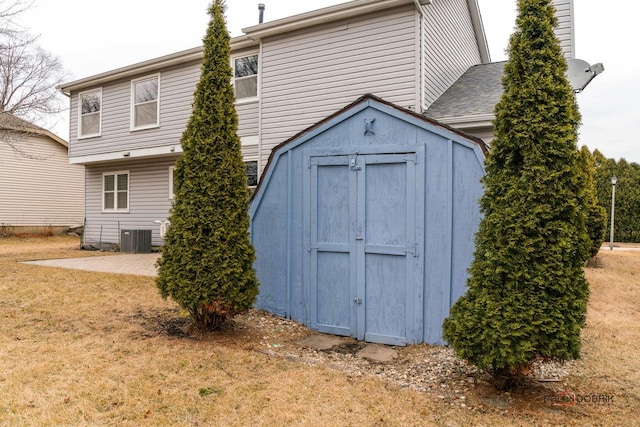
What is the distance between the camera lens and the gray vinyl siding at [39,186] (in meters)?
19.8

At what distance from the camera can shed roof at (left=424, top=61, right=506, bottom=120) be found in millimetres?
8055

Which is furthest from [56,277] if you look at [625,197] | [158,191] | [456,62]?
[625,197]

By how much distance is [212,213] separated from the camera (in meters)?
4.76

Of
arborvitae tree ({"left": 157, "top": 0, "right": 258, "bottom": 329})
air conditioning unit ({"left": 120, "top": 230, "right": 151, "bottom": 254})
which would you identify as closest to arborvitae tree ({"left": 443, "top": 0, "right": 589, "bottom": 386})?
arborvitae tree ({"left": 157, "top": 0, "right": 258, "bottom": 329})

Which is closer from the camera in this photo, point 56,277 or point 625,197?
point 56,277

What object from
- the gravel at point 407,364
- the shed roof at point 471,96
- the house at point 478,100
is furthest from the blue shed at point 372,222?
the shed roof at point 471,96

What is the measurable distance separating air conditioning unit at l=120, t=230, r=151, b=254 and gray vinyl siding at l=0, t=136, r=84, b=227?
9.84 m

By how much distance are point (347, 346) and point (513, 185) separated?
2.63 meters

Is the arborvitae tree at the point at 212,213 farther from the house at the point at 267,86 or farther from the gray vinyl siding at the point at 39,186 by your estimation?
the gray vinyl siding at the point at 39,186

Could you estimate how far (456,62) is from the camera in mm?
10820

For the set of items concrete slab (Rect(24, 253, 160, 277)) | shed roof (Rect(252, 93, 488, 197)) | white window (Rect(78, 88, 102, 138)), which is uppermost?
white window (Rect(78, 88, 102, 138))

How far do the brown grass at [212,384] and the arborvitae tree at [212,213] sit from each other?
54cm

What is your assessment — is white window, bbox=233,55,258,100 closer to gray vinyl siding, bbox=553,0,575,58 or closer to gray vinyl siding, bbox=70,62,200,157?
gray vinyl siding, bbox=70,62,200,157

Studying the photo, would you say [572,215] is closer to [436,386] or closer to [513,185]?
[513,185]
